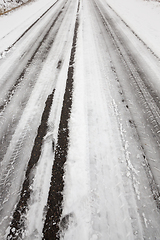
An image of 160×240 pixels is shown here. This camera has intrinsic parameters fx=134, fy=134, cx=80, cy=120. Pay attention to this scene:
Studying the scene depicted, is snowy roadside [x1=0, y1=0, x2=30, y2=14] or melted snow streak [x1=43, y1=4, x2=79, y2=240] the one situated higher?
snowy roadside [x1=0, y1=0, x2=30, y2=14]

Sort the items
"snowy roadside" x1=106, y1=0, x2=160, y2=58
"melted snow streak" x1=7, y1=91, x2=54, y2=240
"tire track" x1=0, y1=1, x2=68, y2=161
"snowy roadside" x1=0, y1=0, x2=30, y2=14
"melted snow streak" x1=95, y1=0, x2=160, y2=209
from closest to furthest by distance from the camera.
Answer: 1. "melted snow streak" x1=7, y1=91, x2=54, y2=240
2. "melted snow streak" x1=95, y1=0, x2=160, y2=209
3. "tire track" x1=0, y1=1, x2=68, y2=161
4. "snowy roadside" x1=106, y1=0, x2=160, y2=58
5. "snowy roadside" x1=0, y1=0, x2=30, y2=14

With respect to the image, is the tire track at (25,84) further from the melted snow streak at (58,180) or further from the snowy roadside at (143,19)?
the snowy roadside at (143,19)

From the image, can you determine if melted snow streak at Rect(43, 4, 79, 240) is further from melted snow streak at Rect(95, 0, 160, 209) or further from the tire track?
melted snow streak at Rect(95, 0, 160, 209)

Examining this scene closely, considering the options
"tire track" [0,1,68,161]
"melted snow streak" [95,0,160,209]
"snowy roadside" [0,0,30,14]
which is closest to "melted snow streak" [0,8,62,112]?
"tire track" [0,1,68,161]

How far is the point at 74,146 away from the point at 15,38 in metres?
7.57

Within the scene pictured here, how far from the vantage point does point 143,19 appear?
31.9ft

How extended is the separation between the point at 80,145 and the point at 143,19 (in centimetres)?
1137

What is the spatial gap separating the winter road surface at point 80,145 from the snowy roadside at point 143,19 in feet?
6.38

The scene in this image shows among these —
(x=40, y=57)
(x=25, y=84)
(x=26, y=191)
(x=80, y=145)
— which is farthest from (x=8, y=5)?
(x=26, y=191)

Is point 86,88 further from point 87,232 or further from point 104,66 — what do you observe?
point 87,232

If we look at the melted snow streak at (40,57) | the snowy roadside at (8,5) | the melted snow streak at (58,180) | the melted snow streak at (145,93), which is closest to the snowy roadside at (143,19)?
the melted snow streak at (145,93)

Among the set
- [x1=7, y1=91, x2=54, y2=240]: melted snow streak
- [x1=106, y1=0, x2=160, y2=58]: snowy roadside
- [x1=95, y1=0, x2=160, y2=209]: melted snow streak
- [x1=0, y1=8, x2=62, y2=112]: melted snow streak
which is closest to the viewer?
[x1=7, y1=91, x2=54, y2=240]: melted snow streak

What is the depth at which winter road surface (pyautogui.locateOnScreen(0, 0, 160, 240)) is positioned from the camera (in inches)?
78.0

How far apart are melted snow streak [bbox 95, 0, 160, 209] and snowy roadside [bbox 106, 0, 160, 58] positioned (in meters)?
1.39
